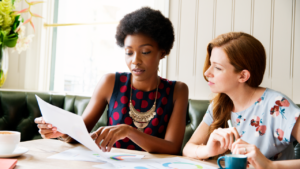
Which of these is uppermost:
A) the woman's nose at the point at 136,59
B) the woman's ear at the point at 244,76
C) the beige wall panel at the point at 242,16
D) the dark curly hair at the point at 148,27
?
the beige wall panel at the point at 242,16

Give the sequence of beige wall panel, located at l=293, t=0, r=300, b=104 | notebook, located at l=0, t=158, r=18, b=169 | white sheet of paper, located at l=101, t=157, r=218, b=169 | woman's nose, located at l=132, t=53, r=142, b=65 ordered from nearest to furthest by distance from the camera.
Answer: notebook, located at l=0, t=158, r=18, b=169 < white sheet of paper, located at l=101, t=157, r=218, b=169 < woman's nose, located at l=132, t=53, r=142, b=65 < beige wall panel, located at l=293, t=0, r=300, b=104

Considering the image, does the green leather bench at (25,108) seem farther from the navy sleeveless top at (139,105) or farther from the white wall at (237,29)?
the white wall at (237,29)

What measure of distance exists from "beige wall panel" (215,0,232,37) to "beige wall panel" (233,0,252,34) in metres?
0.03

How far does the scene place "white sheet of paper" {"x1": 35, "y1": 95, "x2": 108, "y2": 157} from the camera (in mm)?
768

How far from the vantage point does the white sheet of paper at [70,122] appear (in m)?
0.77

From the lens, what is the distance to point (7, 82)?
221 cm

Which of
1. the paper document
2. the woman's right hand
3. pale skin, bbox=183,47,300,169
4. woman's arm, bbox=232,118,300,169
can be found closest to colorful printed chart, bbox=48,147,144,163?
the paper document

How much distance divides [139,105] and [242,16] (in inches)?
37.7

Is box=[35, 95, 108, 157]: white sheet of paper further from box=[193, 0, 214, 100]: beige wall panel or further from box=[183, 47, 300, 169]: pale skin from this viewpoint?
box=[193, 0, 214, 100]: beige wall panel

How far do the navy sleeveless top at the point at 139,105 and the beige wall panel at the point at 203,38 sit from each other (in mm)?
445

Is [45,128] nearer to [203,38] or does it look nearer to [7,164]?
[7,164]

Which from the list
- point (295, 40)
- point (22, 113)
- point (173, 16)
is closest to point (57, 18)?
point (22, 113)

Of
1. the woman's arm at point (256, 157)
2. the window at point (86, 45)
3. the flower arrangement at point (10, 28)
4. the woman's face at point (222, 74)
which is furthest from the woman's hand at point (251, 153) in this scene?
the flower arrangement at point (10, 28)

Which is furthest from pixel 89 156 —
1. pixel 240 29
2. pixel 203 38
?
pixel 240 29
